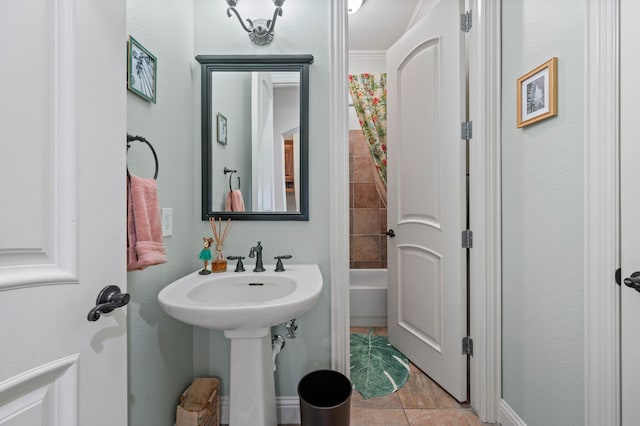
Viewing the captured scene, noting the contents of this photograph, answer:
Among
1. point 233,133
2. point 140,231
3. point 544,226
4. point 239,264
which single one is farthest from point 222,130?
point 544,226

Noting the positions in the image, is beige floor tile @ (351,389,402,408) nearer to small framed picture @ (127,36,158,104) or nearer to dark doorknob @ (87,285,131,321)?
dark doorknob @ (87,285,131,321)

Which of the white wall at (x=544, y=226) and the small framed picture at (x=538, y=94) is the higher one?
the small framed picture at (x=538, y=94)

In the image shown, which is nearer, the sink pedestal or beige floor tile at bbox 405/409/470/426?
the sink pedestal

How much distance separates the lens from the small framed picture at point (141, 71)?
104cm

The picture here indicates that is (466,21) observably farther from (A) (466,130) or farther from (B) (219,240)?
(B) (219,240)

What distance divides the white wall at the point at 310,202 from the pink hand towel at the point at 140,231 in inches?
22.4

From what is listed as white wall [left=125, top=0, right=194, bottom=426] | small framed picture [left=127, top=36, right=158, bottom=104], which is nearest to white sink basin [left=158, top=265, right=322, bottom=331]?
white wall [left=125, top=0, right=194, bottom=426]

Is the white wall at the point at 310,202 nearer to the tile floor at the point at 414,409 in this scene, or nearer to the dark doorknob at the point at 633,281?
the tile floor at the point at 414,409

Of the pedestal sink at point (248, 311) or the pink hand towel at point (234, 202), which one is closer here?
the pedestal sink at point (248, 311)

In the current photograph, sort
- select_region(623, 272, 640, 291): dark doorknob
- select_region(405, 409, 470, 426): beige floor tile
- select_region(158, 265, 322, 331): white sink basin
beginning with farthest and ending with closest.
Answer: select_region(405, 409, 470, 426): beige floor tile, select_region(158, 265, 322, 331): white sink basin, select_region(623, 272, 640, 291): dark doorknob

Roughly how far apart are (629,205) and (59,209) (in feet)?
4.65

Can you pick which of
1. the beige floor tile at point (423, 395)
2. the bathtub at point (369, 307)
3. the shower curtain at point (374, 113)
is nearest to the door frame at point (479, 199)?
the beige floor tile at point (423, 395)

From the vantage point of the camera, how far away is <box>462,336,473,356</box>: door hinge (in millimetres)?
1588

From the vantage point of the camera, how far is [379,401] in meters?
1.68
